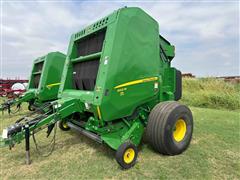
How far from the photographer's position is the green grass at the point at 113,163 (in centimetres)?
292

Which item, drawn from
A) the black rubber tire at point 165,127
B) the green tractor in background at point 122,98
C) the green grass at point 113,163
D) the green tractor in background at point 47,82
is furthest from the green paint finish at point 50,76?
the black rubber tire at point 165,127

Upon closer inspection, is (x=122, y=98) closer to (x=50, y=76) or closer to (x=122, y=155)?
(x=122, y=155)

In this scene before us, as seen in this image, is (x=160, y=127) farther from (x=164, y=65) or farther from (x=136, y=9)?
(x=136, y=9)

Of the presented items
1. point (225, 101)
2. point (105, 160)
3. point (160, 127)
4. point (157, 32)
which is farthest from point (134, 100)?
point (225, 101)

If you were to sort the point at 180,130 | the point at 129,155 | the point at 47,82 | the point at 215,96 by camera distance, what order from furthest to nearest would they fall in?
the point at 215,96 → the point at 47,82 → the point at 180,130 → the point at 129,155

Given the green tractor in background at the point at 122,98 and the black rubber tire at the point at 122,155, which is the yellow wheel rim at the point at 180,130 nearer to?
the green tractor in background at the point at 122,98

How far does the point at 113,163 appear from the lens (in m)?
3.24

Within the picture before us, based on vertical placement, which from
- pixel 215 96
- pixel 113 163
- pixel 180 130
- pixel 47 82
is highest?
pixel 215 96

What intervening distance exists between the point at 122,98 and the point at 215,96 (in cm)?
836

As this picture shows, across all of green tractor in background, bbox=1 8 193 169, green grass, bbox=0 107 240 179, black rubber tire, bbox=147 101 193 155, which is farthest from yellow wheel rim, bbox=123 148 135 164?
black rubber tire, bbox=147 101 193 155

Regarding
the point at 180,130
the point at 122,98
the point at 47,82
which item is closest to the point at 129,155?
the point at 122,98

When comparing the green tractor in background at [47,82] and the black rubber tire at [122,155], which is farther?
the green tractor in background at [47,82]

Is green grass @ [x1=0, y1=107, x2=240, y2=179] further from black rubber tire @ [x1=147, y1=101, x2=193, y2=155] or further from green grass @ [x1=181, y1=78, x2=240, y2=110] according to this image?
green grass @ [x1=181, y1=78, x2=240, y2=110]

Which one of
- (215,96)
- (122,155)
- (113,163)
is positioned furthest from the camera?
(215,96)
